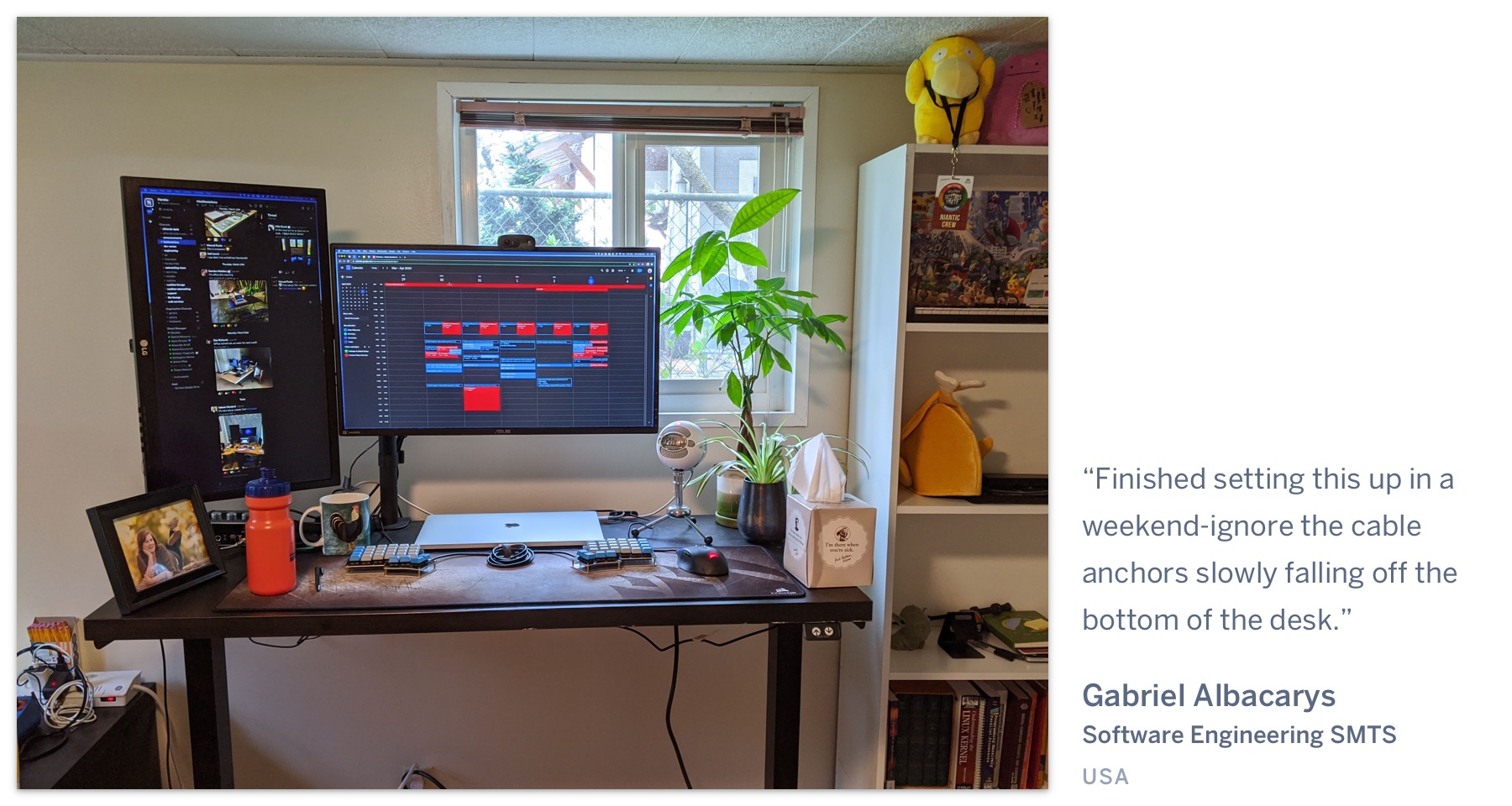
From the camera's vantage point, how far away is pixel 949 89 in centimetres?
171

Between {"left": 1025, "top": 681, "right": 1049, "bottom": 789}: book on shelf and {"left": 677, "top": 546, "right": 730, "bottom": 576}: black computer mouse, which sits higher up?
{"left": 677, "top": 546, "right": 730, "bottom": 576}: black computer mouse

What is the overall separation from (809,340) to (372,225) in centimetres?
102

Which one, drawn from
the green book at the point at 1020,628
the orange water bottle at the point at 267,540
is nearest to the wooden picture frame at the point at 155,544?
the orange water bottle at the point at 267,540

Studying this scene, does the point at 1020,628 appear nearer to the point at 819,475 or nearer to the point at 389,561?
the point at 819,475

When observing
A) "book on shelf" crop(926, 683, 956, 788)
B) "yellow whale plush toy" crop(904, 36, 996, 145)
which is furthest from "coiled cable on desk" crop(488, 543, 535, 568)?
"yellow whale plush toy" crop(904, 36, 996, 145)

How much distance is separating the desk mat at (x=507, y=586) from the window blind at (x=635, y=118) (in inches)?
37.9

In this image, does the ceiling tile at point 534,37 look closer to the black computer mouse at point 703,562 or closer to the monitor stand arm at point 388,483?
the monitor stand arm at point 388,483

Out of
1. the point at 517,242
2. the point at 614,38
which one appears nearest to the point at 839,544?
the point at 517,242

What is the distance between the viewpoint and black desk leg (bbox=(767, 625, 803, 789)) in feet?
5.29

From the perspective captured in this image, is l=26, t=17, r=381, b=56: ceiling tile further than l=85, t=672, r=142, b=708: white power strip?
No

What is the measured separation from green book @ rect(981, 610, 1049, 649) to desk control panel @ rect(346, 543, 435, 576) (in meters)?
→ 1.26

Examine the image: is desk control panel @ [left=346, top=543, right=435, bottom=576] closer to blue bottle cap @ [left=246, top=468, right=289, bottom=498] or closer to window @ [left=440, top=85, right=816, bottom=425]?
blue bottle cap @ [left=246, top=468, right=289, bottom=498]

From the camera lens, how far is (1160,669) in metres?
1.01

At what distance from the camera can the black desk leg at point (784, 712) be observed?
1611 millimetres
